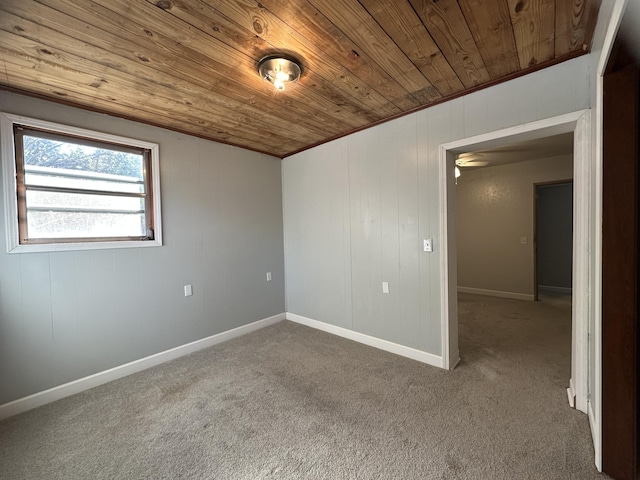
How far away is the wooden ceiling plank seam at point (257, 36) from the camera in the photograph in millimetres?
1294

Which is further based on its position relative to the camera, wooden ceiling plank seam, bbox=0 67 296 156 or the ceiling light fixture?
wooden ceiling plank seam, bbox=0 67 296 156

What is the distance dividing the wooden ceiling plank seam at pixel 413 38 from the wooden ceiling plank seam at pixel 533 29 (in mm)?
394

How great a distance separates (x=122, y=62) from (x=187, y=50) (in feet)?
1.58

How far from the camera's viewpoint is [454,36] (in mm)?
1543

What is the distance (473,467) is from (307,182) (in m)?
3.13

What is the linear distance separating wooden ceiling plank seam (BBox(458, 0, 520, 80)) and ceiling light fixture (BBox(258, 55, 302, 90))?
98cm

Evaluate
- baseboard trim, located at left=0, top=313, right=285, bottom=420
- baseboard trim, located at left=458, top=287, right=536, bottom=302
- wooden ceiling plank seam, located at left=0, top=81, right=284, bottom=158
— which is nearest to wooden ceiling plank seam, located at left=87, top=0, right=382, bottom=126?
wooden ceiling plank seam, located at left=0, top=81, right=284, bottom=158

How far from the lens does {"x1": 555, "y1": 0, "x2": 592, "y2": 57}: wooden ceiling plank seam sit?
4.38 feet

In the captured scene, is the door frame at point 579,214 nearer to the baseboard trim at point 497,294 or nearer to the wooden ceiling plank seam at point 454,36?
the wooden ceiling plank seam at point 454,36

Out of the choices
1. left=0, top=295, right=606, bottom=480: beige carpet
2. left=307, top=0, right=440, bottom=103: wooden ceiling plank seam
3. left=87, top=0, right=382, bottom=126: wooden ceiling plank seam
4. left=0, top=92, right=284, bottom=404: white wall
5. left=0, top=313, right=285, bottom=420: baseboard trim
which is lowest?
left=0, top=295, right=606, bottom=480: beige carpet

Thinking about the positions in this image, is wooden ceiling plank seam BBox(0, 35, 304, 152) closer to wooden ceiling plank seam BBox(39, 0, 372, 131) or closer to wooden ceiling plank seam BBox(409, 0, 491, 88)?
wooden ceiling plank seam BBox(39, 0, 372, 131)

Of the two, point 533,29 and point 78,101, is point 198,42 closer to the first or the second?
point 78,101

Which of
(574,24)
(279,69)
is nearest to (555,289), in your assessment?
(574,24)

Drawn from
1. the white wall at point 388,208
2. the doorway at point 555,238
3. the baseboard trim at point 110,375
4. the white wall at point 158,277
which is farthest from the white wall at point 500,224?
the baseboard trim at point 110,375
